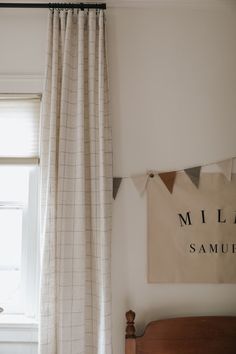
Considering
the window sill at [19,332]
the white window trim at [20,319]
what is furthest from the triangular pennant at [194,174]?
the window sill at [19,332]

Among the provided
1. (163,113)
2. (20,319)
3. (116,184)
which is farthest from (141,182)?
(20,319)

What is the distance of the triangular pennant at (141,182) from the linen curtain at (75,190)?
164 millimetres

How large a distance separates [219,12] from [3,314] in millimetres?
2194

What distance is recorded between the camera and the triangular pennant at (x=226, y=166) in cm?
177

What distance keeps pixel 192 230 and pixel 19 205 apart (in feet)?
3.35

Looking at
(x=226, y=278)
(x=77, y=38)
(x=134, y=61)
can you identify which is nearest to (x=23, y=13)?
(x=77, y=38)

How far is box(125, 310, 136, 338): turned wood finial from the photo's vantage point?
161cm

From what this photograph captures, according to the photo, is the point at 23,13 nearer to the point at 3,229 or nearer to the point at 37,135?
the point at 37,135

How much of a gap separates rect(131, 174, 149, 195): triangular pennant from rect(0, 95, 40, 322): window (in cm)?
58

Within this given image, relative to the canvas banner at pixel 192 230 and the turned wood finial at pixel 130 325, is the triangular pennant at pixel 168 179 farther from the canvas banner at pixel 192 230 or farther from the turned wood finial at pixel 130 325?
the turned wood finial at pixel 130 325

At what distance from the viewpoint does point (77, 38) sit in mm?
1781

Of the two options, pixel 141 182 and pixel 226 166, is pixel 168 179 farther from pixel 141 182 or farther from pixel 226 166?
pixel 226 166

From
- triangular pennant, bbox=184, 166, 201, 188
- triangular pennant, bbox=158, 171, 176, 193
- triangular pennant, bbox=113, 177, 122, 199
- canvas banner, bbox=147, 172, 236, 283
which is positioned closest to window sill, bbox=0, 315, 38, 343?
canvas banner, bbox=147, 172, 236, 283

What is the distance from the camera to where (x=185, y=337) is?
162 cm
